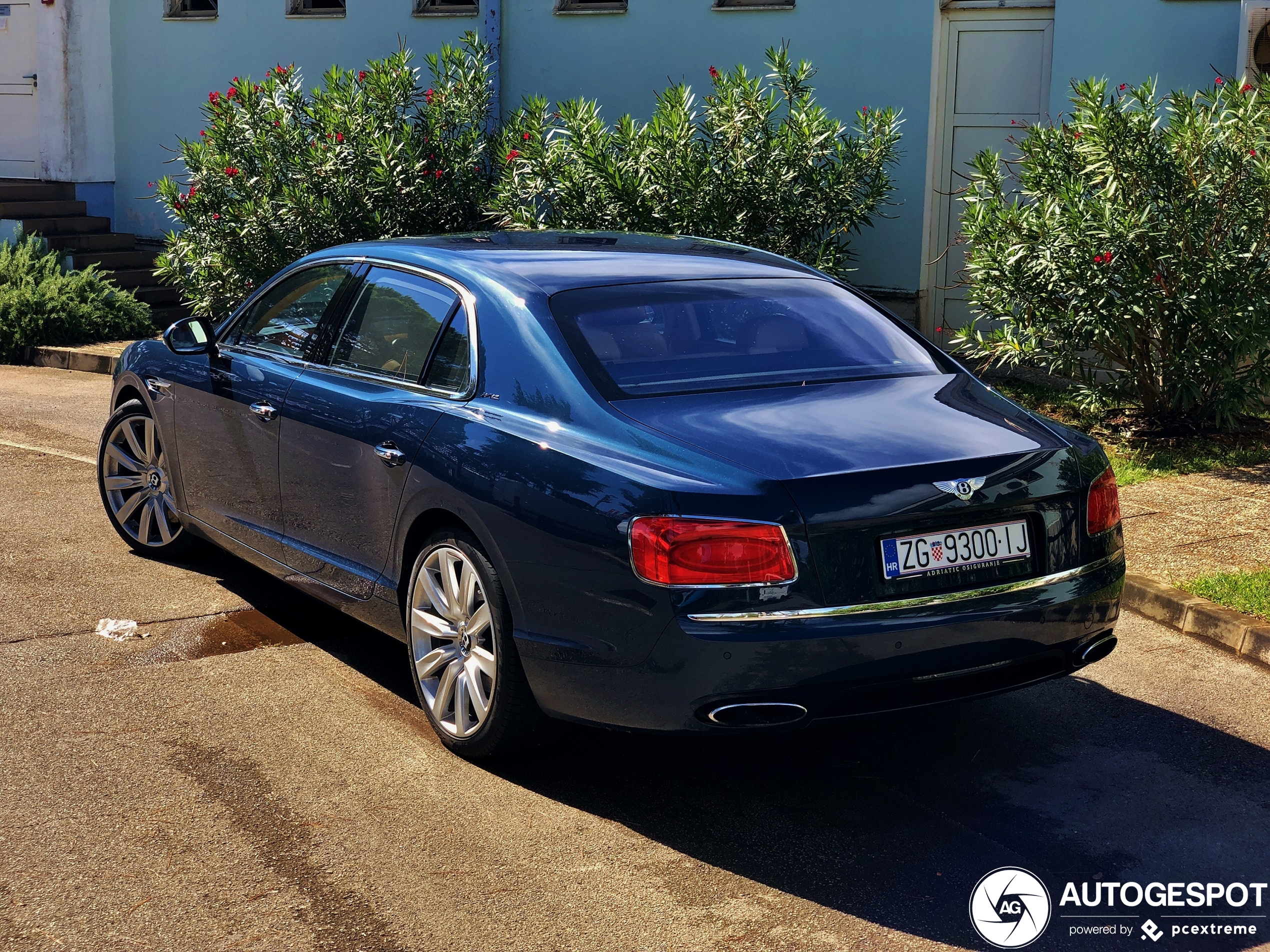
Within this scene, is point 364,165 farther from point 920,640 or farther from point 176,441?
point 920,640

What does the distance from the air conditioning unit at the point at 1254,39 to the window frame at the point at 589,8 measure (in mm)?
6189

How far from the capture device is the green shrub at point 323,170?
1249 centimetres

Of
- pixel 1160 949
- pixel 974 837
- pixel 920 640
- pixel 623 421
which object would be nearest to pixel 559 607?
pixel 623 421

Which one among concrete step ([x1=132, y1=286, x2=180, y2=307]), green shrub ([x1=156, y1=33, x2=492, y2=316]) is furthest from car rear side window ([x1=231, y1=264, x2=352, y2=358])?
concrete step ([x1=132, y1=286, x2=180, y2=307])

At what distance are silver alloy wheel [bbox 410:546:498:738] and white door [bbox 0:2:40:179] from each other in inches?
650

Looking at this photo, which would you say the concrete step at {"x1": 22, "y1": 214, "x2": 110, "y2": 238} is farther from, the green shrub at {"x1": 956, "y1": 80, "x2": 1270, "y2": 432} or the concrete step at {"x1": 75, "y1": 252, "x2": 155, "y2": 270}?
the green shrub at {"x1": 956, "y1": 80, "x2": 1270, "y2": 432}

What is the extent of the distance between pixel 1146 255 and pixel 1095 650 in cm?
511

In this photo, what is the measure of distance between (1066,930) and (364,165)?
34.1ft

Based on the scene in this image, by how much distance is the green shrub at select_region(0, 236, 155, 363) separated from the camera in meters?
14.2

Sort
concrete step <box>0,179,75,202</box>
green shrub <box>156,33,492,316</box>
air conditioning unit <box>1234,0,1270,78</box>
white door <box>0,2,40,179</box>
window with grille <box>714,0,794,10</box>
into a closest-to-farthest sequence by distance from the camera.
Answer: air conditioning unit <box>1234,0,1270,78</box> → green shrub <box>156,33,492,316</box> → window with grille <box>714,0,794,10</box> → concrete step <box>0,179,75,202</box> → white door <box>0,2,40,179</box>

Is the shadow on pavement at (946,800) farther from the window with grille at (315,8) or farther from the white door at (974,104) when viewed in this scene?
the window with grille at (315,8)

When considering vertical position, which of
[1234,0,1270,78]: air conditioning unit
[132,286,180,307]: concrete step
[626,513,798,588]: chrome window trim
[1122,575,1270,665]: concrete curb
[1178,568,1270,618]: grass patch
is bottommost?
[1122,575,1270,665]: concrete curb

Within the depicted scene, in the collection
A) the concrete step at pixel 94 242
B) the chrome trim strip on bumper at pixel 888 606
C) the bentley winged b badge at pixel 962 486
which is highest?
the concrete step at pixel 94 242

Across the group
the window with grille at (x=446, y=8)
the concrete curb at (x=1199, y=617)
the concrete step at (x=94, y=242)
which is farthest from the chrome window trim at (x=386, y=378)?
the concrete step at (x=94, y=242)
